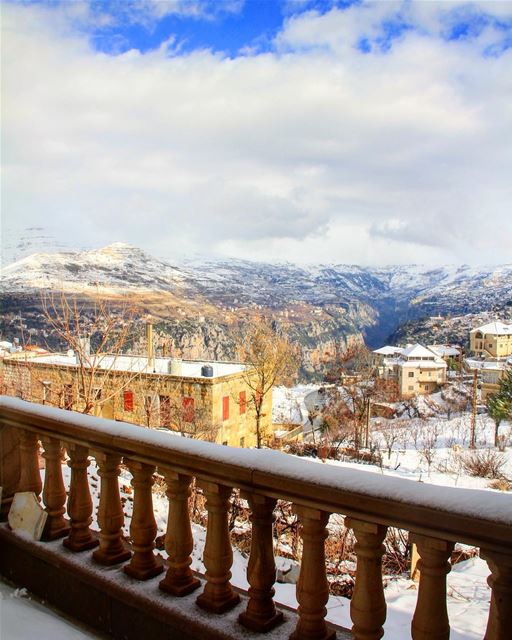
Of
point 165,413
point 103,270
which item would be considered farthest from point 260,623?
point 103,270

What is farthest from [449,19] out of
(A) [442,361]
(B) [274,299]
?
(B) [274,299]

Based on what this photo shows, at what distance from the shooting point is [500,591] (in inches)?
46.7

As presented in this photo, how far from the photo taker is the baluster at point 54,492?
238 cm

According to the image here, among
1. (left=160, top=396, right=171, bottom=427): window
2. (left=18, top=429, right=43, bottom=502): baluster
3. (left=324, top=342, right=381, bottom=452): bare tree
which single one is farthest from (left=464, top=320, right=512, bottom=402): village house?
(left=18, top=429, right=43, bottom=502): baluster

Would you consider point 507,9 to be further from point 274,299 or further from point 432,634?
point 274,299

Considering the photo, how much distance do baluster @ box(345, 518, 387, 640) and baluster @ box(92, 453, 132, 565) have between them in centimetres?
111

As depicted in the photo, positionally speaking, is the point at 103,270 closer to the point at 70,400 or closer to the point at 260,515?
the point at 70,400

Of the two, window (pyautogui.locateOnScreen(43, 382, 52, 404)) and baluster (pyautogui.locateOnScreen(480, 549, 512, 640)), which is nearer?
baluster (pyautogui.locateOnScreen(480, 549, 512, 640))

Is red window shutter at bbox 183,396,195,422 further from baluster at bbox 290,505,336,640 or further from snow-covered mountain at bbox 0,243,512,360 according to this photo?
baluster at bbox 290,505,336,640

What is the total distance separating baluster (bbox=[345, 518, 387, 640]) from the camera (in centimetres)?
143

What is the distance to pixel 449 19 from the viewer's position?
8445 mm

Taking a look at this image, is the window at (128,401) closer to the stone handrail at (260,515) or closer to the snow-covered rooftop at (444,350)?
the stone handrail at (260,515)

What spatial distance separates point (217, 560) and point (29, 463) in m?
1.28

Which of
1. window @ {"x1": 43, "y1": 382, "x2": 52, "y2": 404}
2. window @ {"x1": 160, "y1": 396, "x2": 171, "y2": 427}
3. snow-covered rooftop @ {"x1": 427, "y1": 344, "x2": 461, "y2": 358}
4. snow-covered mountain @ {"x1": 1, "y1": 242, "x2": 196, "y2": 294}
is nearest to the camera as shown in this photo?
window @ {"x1": 43, "y1": 382, "x2": 52, "y2": 404}
